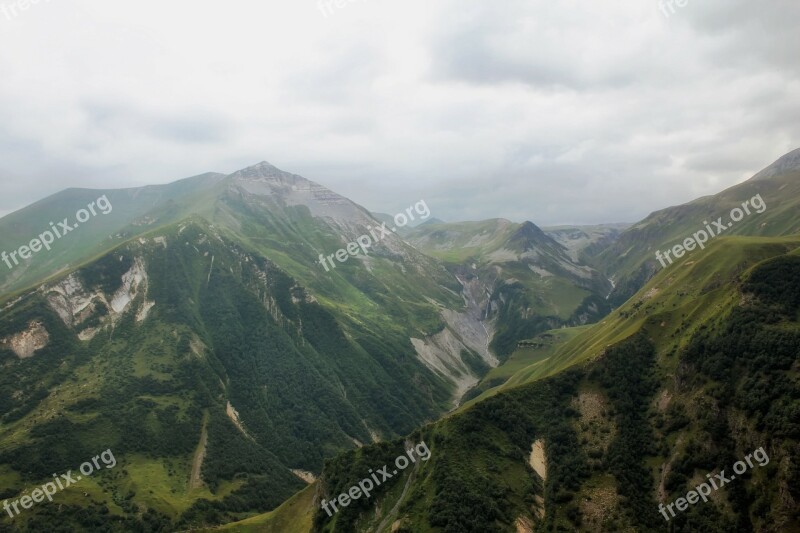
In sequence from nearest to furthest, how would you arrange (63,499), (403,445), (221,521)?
(403,445)
(63,499)
(221,521)

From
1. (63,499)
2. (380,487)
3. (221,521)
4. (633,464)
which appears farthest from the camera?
(221,521)

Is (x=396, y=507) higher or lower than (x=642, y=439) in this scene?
higher

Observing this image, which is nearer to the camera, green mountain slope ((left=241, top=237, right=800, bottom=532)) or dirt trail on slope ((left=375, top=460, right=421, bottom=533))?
green mountain slope ((left=241, top=237, right=800, bottom=532))

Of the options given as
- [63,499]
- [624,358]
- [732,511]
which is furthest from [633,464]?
[63,499]

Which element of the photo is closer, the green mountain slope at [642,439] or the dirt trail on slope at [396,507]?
the green mountain slope at [642,439]

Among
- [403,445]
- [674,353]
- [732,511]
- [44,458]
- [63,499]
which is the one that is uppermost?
[44,458]

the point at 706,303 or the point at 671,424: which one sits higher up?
the point at 706,303

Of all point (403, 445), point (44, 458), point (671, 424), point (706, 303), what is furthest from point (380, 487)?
point (44, 458)

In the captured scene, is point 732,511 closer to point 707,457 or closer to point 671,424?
point 707,457

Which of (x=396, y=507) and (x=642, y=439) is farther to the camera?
(x=642, y=439)

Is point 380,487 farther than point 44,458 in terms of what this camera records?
No
